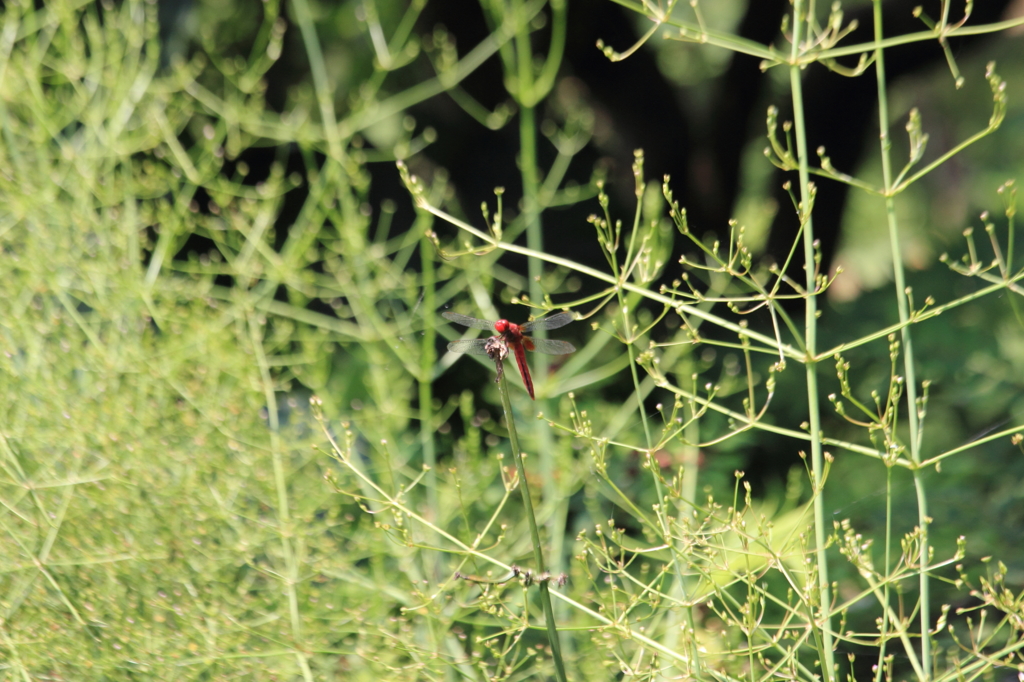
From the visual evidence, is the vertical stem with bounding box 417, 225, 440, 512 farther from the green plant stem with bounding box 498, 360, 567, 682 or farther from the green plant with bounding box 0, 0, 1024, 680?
the green plant stem with bounding box 498, 360, 567, 682

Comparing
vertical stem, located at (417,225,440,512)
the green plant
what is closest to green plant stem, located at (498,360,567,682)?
the green plant

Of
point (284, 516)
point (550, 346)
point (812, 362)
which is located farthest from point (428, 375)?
point (812, 362)

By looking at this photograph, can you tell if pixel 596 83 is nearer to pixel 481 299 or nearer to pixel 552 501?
pixel 481 299

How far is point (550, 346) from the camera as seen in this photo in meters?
0.56

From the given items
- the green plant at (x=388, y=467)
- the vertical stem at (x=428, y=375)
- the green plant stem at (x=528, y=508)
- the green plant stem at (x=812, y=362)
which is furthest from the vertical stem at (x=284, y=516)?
the green plant stem at (x=812, y=362)

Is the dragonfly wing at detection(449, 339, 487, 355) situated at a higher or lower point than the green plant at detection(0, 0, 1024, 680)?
higher

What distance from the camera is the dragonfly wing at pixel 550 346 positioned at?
1.80 ft

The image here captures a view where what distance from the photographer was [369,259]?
3.06 feet

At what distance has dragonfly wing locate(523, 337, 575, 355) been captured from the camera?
550mm

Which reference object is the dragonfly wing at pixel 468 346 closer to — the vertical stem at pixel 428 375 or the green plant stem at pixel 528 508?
the green plant stem at pixel 528 508

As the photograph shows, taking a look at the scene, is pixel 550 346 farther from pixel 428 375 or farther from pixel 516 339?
pixel 428 375

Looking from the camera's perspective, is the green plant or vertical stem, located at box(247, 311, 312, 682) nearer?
the green plant

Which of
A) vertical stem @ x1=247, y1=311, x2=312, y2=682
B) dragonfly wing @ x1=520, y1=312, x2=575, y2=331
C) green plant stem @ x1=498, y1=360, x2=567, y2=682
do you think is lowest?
vertical stem @ x1=247, y1=311, x2=312, y2=682

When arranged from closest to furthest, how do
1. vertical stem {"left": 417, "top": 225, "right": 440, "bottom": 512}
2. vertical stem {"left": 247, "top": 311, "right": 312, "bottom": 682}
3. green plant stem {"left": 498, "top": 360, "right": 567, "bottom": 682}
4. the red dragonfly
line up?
green plant stem {"left": 498, "top": 360, "right": 567, "bottom": 682}
the red dragonfly
vertical stem {"left": 247, "top": 311, "right": 312, "bottom": 682}
vertical stem {"left": 417, "top": 225, "right": 440, "bottom": 512}
